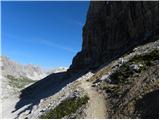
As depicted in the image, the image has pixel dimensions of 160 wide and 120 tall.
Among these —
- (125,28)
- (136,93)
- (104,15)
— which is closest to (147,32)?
(125,28)

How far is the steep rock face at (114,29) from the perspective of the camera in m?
77.7

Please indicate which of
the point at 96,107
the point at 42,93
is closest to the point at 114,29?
the point at 42,93

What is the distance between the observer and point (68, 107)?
38.8 m

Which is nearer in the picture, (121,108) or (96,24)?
(121,108)

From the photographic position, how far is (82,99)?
39188mm

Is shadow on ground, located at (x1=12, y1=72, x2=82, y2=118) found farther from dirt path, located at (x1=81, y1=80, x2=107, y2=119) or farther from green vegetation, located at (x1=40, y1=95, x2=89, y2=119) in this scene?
dirt path, located at (x1=81, y1=80, x2=107, y2=119)

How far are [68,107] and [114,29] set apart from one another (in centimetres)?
6767

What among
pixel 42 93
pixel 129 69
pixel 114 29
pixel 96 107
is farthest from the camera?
pixel 114 29

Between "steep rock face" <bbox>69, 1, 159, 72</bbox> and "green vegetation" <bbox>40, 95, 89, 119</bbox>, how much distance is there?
30904 millimetres

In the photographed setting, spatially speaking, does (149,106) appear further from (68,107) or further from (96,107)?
(68,107)

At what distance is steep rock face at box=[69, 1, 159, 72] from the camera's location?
77.7 meters

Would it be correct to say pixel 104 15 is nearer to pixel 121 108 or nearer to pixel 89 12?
pixel 89 12

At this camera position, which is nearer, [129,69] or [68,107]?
[68,107]

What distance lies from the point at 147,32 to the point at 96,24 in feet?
136
